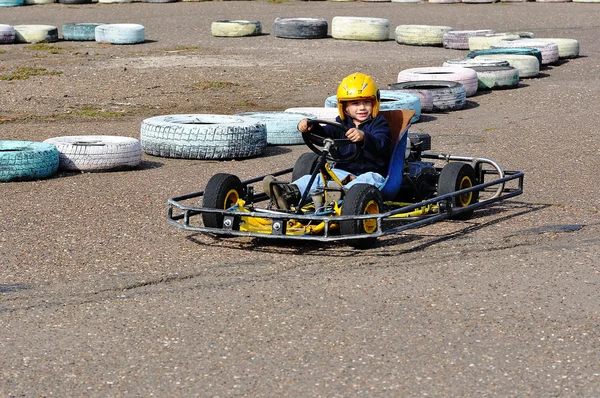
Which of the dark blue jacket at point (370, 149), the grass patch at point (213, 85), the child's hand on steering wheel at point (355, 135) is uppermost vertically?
the child's hand on steering wheel at point (355, 135)

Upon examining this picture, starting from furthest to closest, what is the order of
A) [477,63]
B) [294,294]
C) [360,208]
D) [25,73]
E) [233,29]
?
[233,29] → [25,73] → [477,63] → [360,208] → [294,294]

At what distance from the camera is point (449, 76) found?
36.2ft

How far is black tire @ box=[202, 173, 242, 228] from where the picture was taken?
5324mm

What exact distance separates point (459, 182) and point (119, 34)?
11.1 meters

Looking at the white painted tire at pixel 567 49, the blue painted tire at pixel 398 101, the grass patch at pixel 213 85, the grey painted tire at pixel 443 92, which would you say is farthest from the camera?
the white painted tire at pixel 567 49

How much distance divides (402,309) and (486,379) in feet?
2.58

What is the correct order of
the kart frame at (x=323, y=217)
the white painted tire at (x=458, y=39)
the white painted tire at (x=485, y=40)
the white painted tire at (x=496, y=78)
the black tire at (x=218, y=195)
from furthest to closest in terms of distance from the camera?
→ the white painted tire at (x=458, y=39)
the white painted tire at (x=485, y=40)
the white painted tire at (x=496, y=78)
the black tire at (x=218, y=195)
the kart frame at (x=323, y=217)

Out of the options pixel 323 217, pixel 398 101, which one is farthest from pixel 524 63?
pixel 323 217

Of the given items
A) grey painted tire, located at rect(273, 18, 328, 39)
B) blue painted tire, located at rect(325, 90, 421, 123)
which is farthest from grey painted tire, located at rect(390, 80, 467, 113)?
grey painted tire, located at rect(273, 18, 328, 39)

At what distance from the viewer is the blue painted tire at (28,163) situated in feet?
22.9

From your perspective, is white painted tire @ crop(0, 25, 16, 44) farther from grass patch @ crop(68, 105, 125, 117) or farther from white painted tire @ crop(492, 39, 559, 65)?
white painted tire @ crop(492, 39, 559, 65)

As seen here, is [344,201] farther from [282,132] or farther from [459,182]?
[282,132]

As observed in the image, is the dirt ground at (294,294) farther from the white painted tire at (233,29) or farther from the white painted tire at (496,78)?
the white painted tire at (233,29)

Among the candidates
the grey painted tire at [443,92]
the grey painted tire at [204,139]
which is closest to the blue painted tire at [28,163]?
the grey painted tire at [204,139]
